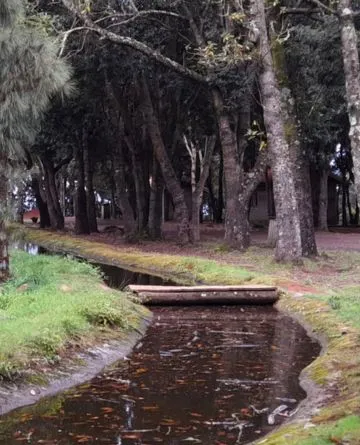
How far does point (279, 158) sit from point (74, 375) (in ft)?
34.8

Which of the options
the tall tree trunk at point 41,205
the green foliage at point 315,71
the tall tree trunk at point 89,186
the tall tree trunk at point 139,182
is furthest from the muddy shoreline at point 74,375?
the tall tree trunk at point 41,205

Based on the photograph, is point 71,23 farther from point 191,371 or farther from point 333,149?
point 333,149

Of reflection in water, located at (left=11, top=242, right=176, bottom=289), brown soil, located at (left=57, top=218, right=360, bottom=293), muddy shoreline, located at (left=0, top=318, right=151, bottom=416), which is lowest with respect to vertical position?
muddy shoreline, located at (left=0, top=318, right=151, bottom=416)

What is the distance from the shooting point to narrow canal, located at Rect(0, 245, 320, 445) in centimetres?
636

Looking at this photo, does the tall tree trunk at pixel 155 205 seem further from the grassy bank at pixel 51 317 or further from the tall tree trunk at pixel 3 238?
the tall tree trunk at pixel 3 238

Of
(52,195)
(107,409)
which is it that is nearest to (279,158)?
(107,409)

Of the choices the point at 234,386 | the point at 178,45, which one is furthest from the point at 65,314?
the point at 178,45

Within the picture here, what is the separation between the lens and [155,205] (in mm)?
27641

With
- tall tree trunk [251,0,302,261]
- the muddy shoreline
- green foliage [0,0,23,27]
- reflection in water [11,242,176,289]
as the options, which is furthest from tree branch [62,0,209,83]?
the muddy shoreline

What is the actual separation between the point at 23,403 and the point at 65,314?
2534mm

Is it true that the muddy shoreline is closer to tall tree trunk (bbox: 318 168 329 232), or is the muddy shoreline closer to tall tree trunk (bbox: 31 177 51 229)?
tall tree trunk (bbox: 318 168 329 232)

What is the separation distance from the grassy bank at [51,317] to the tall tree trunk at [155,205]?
43.0ft

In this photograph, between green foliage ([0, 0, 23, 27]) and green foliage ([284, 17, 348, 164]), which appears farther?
green foliage ([284, 17, 348, 164])

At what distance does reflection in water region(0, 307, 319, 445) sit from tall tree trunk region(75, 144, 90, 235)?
23.1m
